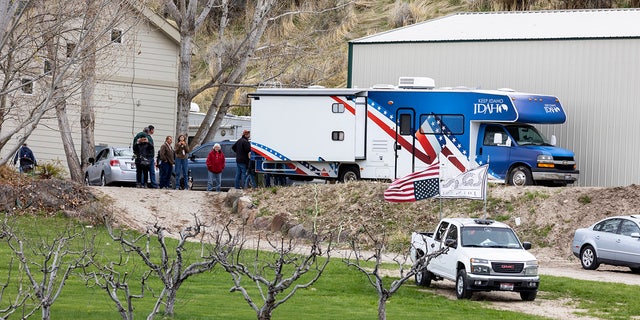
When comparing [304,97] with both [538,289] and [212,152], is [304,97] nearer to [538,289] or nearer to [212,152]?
[212,152]

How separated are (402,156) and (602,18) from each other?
10249 mm

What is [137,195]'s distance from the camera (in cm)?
3791

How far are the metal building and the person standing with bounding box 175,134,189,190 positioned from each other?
27.4 ft

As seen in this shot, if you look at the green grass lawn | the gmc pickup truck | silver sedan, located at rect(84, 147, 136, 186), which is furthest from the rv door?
the gmc pickup truck

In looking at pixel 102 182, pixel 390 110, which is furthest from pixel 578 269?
pixel 102 182

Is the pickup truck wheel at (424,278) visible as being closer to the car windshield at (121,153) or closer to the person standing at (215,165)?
the person standing at (215,165)

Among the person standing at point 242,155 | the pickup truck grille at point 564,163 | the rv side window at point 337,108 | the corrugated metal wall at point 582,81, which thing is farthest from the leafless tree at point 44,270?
the corrugated metal wall at point 582,81

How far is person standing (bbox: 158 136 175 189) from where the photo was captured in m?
39.0

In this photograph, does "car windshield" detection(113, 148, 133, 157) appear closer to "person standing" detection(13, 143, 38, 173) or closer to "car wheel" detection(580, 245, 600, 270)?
"person standing" detection(13, 143, 38, 173)

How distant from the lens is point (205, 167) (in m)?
42.4

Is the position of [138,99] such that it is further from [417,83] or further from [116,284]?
[116,284]

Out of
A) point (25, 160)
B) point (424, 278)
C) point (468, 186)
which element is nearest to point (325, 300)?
point (424, 278)

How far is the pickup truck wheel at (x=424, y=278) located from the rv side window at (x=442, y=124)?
10624 millimetres

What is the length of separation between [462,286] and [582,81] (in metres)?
16.5
